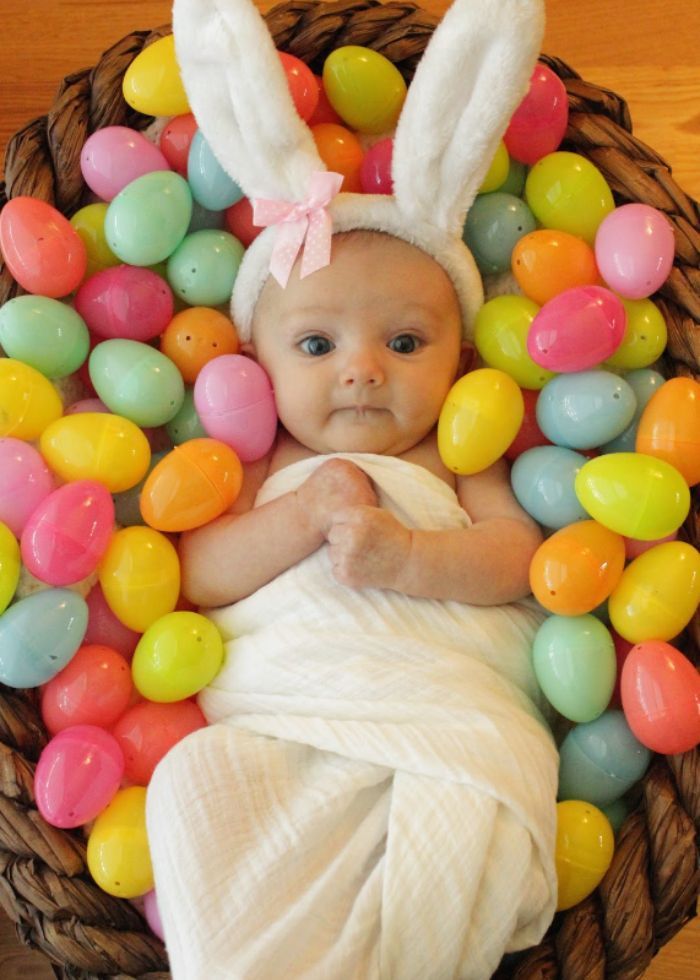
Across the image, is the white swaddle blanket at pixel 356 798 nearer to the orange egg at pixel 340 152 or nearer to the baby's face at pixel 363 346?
the baby's face at pixel 363 346

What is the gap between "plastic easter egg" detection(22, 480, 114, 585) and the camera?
0.91 metres

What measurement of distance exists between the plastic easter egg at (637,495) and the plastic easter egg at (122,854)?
0.45m

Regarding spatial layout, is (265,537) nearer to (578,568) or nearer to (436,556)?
(436,556)

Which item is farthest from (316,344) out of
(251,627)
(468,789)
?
(468,789)

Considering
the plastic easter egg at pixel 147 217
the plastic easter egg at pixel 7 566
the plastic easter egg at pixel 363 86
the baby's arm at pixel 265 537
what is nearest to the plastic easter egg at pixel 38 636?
the plastic easter egg at pixel 7 566

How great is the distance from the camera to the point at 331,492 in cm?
97

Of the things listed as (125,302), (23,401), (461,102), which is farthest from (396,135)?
(23,401)

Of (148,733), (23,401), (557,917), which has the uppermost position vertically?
(23,401)

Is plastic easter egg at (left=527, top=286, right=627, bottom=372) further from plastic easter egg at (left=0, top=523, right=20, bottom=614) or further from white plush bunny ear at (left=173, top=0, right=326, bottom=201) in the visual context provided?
plastic easter egg at (left=0, top=523, right=20, bottom=614)

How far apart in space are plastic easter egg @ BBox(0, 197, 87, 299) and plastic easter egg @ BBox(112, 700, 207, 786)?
0.39m

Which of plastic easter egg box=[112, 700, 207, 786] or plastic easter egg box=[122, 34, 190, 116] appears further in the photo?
plastic easter egg box=[122, 34, 190, 116]

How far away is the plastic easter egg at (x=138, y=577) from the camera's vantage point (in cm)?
96

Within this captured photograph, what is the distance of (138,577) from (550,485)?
0.37 meters

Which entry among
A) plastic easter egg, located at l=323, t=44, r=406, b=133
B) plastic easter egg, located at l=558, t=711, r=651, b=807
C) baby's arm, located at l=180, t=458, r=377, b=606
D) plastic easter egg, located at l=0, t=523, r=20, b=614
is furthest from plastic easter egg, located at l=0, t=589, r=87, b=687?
plastic easter egg, located at l=323, t=44, r=406, b=133
